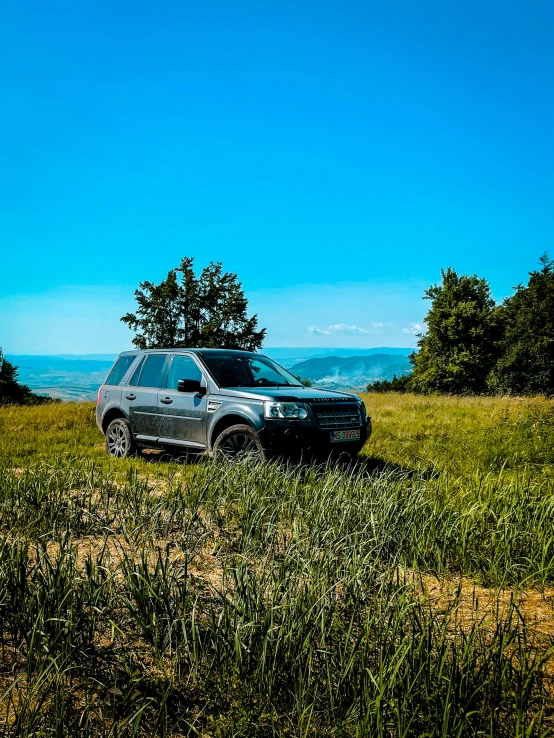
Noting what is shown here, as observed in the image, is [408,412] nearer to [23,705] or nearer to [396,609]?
[396,609]

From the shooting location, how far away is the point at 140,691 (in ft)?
9.49

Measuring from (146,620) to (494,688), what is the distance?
180 centimetres

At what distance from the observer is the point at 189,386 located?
9.29 metres

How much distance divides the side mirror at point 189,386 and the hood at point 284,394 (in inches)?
16.0

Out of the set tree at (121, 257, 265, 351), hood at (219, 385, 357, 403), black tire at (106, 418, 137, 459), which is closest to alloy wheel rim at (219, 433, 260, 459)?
hood at (219, 385, 357, 403)

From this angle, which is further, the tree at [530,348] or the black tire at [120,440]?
the tree at [530,348]

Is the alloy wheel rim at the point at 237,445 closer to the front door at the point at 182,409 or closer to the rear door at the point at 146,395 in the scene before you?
the front door at the point at 182,409

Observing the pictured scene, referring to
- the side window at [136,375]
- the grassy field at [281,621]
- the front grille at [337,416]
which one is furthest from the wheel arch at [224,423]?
the grassy field at [281,621]

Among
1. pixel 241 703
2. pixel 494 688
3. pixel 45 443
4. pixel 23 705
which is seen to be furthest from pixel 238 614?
pixel 45 443

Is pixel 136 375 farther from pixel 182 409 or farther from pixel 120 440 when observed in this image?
pixel 182 409

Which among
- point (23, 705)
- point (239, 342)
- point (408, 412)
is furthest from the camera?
point (239, 342)

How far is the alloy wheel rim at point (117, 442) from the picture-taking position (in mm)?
10797

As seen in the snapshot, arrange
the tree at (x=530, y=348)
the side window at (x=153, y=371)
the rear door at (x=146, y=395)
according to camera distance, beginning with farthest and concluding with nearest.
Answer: the tree at (x=530, y=348) < the side window at (x=153, y=371) < the rear door at (x=146, y=395)

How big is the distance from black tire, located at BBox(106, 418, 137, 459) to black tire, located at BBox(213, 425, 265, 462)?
93.6 inches
